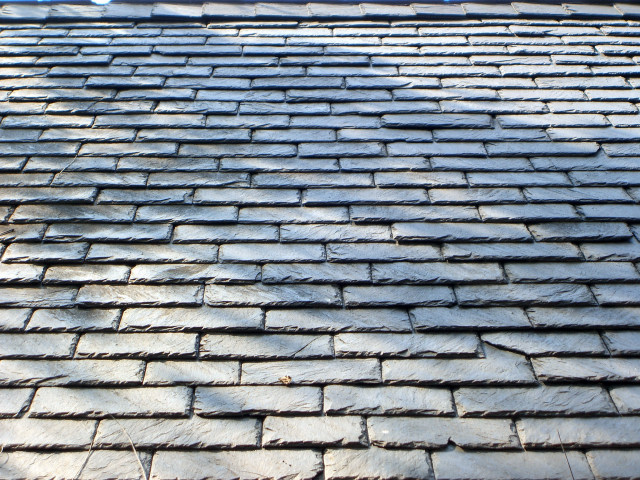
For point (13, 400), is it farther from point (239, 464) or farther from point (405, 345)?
point (405, 345)

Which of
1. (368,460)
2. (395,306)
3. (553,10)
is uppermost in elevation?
(553,10)

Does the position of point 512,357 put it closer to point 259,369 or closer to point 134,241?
point 259,369

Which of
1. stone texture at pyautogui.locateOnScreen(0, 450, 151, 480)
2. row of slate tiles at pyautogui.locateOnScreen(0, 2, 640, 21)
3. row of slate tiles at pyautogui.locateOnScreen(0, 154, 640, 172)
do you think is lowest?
stone texture at pyautogui.locateOnScreen(0, 450, 151, 480)

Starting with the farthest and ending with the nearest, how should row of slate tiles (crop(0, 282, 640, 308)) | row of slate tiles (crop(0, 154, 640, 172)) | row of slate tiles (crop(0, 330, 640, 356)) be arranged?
row of slate tiles (crop(0, 154, 640, 172)) < row of slate tiles (crop(0, 282, 640, 308)) < row of slate tiles (crop(0, 330, 640, 356))

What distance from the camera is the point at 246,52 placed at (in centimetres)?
342

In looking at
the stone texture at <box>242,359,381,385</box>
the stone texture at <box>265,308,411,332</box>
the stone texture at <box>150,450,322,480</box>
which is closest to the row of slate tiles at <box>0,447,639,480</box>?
the stone texture at <box>150,450,322,480</box>

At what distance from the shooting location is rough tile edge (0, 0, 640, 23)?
375 cm

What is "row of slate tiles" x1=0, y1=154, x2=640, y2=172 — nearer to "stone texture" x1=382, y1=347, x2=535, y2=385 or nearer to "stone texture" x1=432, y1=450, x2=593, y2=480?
"stone texture" x1=382, y1=347, x2=535, y2=385

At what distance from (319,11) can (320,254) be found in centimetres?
230

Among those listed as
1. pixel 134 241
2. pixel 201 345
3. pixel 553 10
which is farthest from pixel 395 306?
pixel 553 10

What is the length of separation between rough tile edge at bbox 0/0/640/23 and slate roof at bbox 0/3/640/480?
210 millimetres

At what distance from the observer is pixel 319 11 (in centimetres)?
379

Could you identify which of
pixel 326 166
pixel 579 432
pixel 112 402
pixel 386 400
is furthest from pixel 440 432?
pixel 326 166

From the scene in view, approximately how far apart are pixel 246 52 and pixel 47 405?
2448 mm
